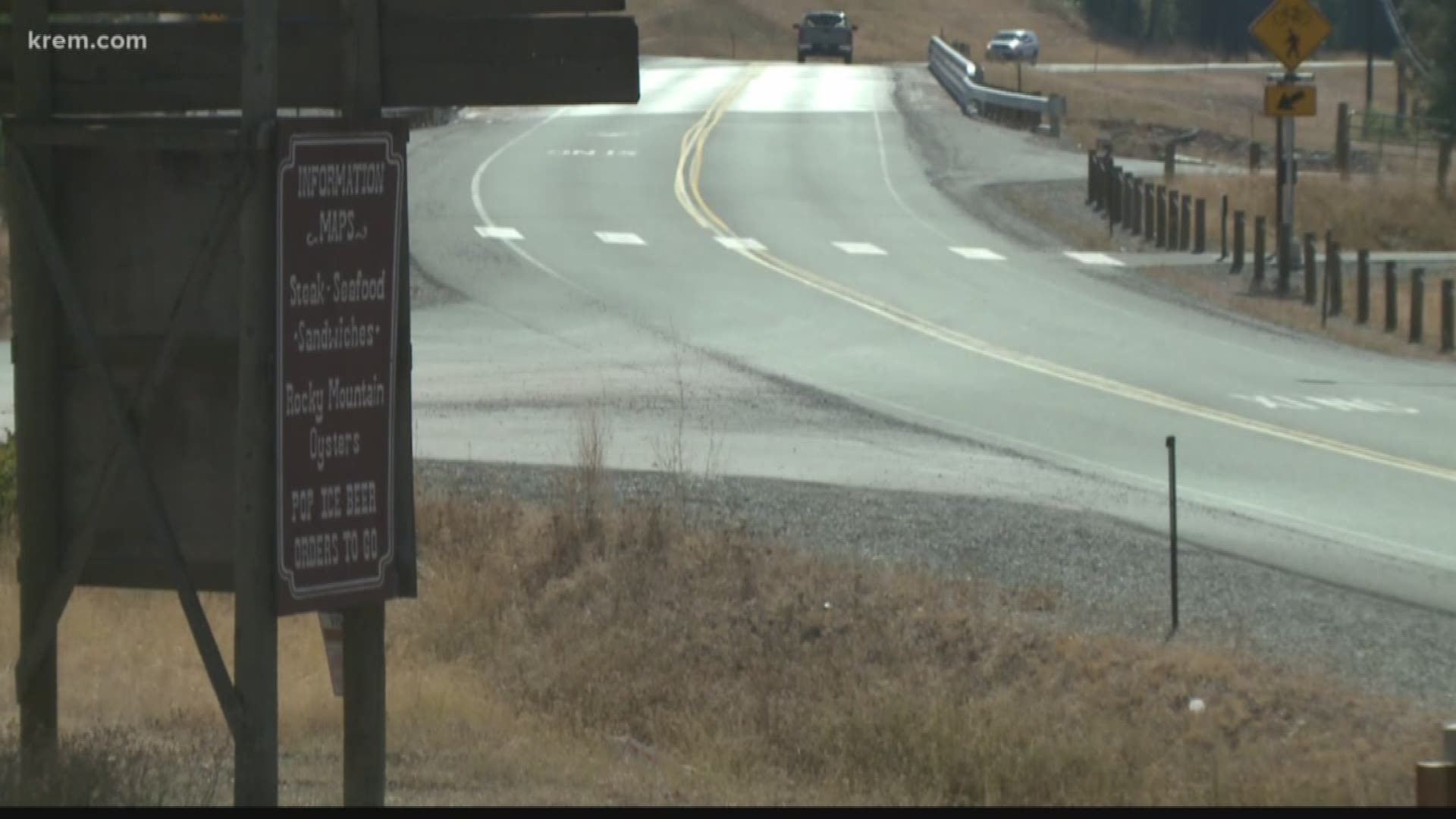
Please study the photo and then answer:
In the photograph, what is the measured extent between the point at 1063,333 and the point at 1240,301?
197 inches

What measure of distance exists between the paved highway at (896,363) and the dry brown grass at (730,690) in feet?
8.25

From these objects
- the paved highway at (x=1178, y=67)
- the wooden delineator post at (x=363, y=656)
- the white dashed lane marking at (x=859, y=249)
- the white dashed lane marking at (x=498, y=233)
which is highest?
the paved highway at (x=1178, y=67)

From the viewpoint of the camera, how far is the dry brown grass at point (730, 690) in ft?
28.9

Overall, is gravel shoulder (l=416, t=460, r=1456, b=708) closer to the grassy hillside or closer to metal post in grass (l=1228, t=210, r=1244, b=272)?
metal post in grass (l=1228, t=210, r=1244, b=272)

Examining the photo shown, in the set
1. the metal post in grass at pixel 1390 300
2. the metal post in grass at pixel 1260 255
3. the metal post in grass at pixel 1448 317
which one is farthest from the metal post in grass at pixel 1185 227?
the metal post in grass at pixel 1448 317

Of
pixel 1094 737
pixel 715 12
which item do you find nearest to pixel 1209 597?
pixel 1094 737

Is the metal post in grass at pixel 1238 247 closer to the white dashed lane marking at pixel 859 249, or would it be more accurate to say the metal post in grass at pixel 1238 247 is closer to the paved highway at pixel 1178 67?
the white dashed lane marking at pixel 859 249

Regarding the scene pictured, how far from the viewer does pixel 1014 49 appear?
3639 inches

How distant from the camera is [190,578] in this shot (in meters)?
6.37

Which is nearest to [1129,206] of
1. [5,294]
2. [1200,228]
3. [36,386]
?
[1200,228]

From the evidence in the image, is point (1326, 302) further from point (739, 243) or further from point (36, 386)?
point (36, 386)

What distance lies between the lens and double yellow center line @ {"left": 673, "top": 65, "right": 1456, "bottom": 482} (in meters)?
16.6

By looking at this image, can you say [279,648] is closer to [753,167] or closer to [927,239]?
[927,239]

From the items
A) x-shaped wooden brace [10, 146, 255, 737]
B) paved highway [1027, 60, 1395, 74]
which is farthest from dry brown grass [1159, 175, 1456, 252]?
paved highway [1027, 60, 1395, 74]
